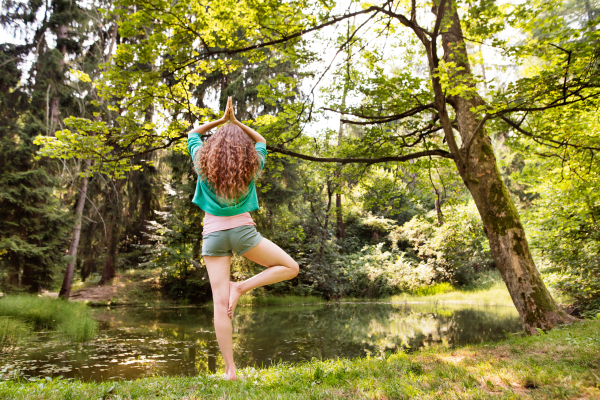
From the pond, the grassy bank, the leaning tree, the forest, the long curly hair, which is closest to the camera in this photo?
the grassy bank

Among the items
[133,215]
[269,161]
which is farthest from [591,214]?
[133,215]

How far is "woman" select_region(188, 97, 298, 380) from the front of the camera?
292 cm

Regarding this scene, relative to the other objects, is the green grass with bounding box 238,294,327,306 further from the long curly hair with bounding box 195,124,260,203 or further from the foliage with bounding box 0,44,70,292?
the long curly hair with bounding box 195,124,260,203

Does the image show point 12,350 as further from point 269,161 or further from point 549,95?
point 549,95

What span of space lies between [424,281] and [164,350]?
1583 cm

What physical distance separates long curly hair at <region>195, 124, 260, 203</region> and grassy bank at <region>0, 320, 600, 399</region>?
1463 millimetres

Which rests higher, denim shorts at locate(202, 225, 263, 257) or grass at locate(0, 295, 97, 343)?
denim shorts at locate(202, 225, 263, 257)

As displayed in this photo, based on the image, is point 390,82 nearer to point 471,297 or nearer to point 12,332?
point 12,332

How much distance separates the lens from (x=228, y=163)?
9.52 feet

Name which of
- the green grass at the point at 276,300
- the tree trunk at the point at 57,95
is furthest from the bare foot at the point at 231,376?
the green grass at the point at 276,300

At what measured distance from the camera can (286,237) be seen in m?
16.7

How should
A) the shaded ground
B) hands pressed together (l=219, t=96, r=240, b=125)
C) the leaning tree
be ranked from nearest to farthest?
1. hands pressed together (l=219, t=96, r=240, b=125)
2. the leaning tree
3. the shaded ground

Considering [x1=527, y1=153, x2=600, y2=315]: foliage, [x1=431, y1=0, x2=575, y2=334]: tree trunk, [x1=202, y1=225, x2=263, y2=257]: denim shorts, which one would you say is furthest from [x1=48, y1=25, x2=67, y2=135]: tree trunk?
[x1=527, y1=153, x2=600, y2=315]: foliage

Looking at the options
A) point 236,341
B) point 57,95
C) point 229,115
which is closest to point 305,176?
point 236,341
